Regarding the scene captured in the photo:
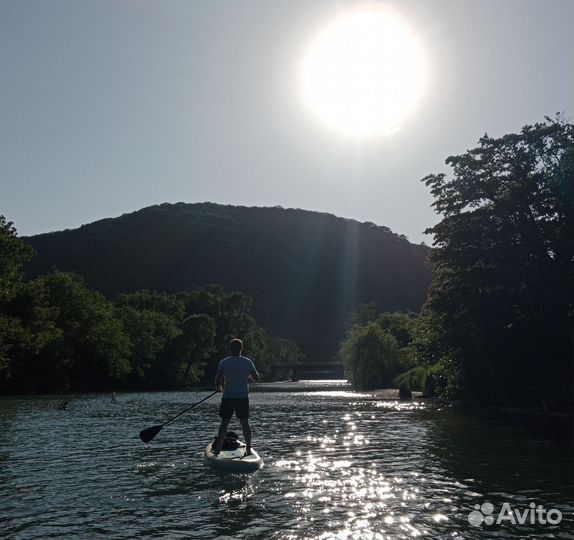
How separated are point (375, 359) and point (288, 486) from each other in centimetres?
6554

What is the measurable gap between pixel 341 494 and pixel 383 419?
65.4 ft

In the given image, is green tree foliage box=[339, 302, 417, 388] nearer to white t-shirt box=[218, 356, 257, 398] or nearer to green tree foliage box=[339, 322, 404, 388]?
green tree foliage box=[339, 322, 404, 388]

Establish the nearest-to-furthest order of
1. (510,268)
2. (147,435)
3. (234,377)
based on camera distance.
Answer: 1. (234,377)
2. (147,435)
3. (510,268)

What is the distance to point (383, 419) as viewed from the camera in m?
32.5

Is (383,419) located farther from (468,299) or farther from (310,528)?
(310,528)

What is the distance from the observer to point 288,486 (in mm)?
14133

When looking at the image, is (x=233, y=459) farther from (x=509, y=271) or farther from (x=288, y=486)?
(x=509, y=271)

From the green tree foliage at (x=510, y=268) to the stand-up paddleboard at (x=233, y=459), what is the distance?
2794 centimetres

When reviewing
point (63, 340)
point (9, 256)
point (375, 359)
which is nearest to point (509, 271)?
point (375, 359)

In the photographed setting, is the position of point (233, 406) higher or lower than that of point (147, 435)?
higher

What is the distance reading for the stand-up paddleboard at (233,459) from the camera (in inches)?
Answer: 632

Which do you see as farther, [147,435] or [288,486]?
[147,435]

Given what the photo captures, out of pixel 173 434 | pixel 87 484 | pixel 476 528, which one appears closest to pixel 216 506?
pixel 87 484

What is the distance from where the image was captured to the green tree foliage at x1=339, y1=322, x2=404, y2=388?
78.2 metres
